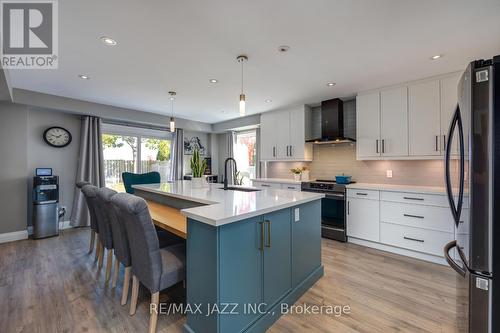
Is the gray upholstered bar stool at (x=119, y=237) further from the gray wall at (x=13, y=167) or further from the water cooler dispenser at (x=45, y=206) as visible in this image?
the gray wall at (x=13, y=167)

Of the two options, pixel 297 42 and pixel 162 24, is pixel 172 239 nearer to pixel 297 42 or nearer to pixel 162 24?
pixel 162 24

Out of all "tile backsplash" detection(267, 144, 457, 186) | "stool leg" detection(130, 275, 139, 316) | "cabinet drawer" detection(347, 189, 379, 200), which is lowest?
"stool leg" detection(130, 275, 139, 316)

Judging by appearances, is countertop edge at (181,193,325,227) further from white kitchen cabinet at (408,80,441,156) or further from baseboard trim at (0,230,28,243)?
baseboard trim at (0,230,28,243)

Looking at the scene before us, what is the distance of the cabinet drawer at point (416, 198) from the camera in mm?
2830

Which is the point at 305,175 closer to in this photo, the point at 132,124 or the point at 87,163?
the point at 132,124

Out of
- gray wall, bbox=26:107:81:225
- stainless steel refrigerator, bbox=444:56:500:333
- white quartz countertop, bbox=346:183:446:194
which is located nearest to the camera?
A: stainless steel refrigerator, bbox=444:56:500:333

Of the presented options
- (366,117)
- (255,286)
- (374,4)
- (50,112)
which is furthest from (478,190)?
(50,112)

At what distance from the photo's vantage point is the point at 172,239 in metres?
2.43

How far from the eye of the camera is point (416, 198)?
3.02 m

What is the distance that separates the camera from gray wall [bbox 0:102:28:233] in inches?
149

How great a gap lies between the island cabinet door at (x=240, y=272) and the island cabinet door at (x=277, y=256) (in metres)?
0.08

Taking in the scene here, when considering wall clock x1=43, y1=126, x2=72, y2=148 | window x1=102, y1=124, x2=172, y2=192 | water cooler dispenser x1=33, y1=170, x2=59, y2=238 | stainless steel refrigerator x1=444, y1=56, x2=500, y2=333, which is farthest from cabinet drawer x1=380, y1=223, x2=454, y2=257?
wall clock x1=43, y1=126, x2=72, y2=148

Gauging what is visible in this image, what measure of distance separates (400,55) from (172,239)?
328 cm

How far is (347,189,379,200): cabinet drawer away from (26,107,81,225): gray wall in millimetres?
5343
